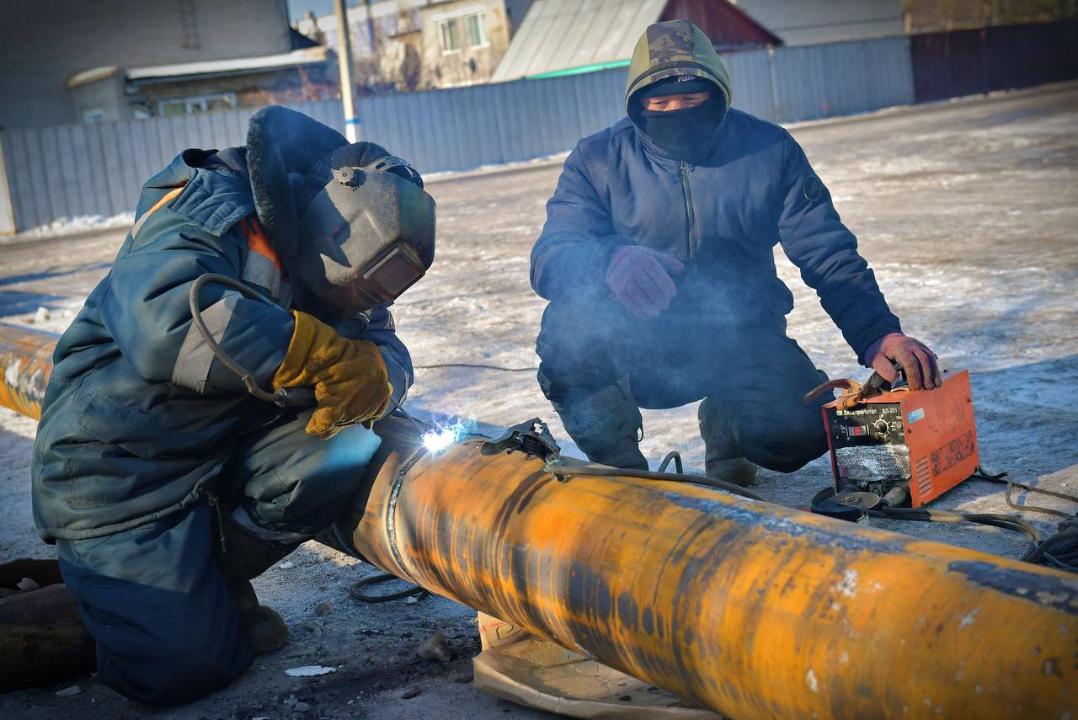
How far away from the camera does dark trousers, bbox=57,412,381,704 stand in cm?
275

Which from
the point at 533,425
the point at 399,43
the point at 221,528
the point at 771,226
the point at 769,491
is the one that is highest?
the point at 399,43

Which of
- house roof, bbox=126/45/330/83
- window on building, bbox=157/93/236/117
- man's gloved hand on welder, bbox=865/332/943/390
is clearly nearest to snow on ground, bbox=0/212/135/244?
house roof, bbox=126/45/330/83

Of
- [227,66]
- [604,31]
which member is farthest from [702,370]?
[604,31]

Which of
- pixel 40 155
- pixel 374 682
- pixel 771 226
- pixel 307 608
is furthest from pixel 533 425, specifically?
pixel 40 155

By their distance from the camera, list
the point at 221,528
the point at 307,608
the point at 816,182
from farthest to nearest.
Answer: the point at 816,182, the point at 307,608, the point at 221,528

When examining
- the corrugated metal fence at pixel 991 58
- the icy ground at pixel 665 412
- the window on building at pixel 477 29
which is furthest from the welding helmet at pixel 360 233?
the window on building at pixel 477 29

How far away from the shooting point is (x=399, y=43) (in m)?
49.3

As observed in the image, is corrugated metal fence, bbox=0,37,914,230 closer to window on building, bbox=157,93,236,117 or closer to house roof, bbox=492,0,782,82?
house roof, bbox=492,0,782,82

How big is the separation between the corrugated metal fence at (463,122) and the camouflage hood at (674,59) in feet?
63.1

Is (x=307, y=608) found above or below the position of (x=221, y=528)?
below

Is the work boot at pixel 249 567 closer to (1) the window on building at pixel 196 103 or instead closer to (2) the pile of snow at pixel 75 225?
(2) the pile of snow at pixel 75 225

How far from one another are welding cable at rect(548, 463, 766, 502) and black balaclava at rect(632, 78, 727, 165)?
5.86 feet

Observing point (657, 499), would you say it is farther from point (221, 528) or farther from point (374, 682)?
point (221, 528)

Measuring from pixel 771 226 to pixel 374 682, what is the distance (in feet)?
7.09
